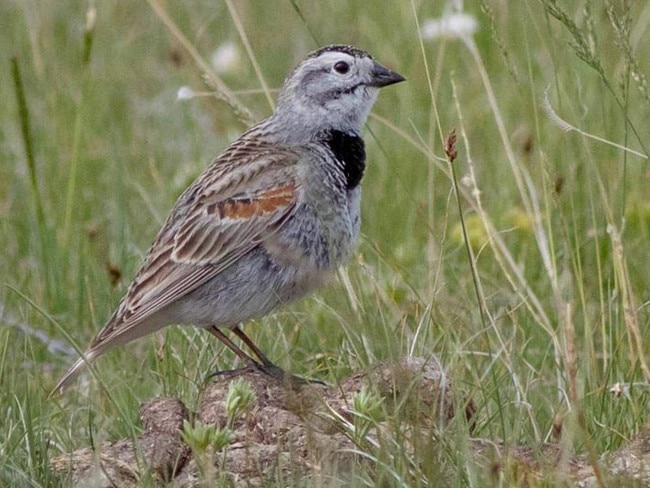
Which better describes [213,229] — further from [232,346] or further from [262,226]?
[232,346]

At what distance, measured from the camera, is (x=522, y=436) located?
4469mm

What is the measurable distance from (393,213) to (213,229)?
1.74 metres

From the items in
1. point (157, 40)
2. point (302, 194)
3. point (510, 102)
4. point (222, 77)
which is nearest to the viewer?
point (302, 194)

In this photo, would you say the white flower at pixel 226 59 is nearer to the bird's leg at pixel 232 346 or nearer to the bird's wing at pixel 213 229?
the bird's wing at pixel 213 229

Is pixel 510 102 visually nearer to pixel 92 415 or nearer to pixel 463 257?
pixel 463 257

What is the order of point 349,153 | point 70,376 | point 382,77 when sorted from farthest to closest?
point 382,77, point 349,153, point 70,376

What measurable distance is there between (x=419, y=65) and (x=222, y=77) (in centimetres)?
113

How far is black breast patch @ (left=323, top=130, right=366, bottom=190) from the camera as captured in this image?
555cm

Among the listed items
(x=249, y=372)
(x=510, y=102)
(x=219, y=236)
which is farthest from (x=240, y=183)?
(x=510, y=102)

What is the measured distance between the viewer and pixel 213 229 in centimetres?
547

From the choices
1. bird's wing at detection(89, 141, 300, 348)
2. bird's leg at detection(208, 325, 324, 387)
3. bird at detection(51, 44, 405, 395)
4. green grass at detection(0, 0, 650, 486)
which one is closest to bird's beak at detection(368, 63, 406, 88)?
bird at detection(51, 44, 405, 395)

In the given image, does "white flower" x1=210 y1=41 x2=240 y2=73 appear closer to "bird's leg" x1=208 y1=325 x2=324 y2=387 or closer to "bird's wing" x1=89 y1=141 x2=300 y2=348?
"bird's wing" x1=89 y1=141 x2=300 y2=348

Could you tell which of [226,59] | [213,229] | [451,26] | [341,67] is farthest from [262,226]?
[226,59]

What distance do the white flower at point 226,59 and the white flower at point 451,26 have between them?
43.1 inches
